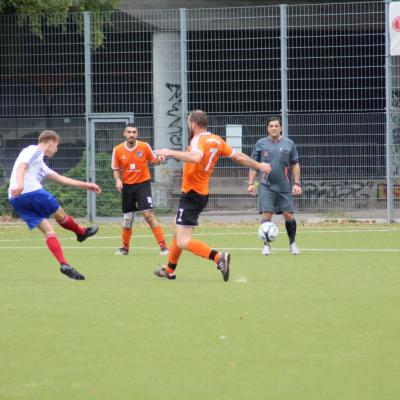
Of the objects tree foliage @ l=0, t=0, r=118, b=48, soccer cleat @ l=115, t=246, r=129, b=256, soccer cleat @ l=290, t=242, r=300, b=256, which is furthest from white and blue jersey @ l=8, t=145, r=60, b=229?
tree foliage @ l=0, t=0, r=118, b=48

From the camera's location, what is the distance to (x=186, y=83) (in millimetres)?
23812

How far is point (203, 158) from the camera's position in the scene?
1207 cm

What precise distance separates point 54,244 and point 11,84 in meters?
13.0

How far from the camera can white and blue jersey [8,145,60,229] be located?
12.6 meters

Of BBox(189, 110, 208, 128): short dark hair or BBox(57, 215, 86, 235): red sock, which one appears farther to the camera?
BBox(57, 215, 86, 235): red sock

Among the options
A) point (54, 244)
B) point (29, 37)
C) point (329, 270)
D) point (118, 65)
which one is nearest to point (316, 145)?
point (118, 65)

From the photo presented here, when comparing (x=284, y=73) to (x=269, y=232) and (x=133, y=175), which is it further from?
(x=269, y=232)

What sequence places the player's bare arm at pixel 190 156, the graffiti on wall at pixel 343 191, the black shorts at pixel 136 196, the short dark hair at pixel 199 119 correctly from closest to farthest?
1. the player's bare arm at pixel 190 156
2. the short dark hair at pixel 199 119
3. the black shorts at pixel 136 196
4. the graffiti on wall at pixel 343 191

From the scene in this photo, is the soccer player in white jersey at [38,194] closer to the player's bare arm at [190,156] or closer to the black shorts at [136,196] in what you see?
the player's bare arm at [190,156]

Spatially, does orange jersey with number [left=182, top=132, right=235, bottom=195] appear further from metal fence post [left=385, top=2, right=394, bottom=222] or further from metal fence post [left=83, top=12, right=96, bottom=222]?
metal fence post [left=83, top=12, right=96, bottom=222]

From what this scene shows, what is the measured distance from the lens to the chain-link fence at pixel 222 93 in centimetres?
2288

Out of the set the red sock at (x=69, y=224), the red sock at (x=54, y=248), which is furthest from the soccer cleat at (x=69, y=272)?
the red sock at (x=69, y=224)

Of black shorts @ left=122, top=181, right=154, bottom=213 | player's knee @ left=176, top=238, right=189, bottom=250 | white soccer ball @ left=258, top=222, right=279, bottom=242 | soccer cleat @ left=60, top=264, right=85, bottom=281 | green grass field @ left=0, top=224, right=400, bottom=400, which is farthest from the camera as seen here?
black shorts @ left=122, top=181, right=154, bottom=213

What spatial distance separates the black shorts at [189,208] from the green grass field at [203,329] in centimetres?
66
